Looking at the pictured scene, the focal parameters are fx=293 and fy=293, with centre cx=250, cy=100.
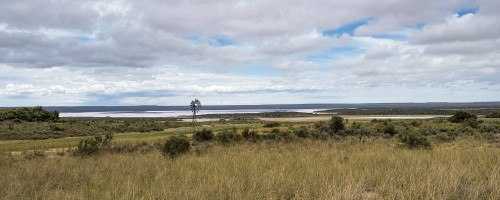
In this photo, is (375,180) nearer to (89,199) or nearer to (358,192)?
(358,192)

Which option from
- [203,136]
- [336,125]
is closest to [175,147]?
[203,136]

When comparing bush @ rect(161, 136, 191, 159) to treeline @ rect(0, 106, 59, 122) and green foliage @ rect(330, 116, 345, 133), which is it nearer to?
green foliage @ rect(330, 116, 345, 133)

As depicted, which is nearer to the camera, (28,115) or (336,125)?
(336,125)

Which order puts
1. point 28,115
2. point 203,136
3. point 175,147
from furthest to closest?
1. point 28,115
2. point 203,136
3. point 175,147

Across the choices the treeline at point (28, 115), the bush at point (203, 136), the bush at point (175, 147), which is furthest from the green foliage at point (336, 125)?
the treeline at point (28, 115)

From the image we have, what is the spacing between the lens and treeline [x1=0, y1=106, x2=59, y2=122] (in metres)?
61.4

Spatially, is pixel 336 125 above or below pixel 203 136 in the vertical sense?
above

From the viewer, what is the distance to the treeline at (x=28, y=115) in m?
61.4

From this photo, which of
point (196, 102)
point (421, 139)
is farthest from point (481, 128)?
point (196, 102)

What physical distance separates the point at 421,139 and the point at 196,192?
1752 cm

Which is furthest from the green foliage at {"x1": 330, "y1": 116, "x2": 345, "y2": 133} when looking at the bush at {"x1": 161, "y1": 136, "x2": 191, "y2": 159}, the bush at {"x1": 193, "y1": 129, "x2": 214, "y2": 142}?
the bush at {"x1": 161, "y1": 136, "x2": 191, "y2": 159}

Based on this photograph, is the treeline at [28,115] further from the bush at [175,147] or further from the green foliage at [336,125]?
the green foliage at [336,125]

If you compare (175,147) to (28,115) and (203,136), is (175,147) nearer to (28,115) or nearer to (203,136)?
(203,136)

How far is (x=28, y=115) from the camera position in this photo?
6369 centimetres
